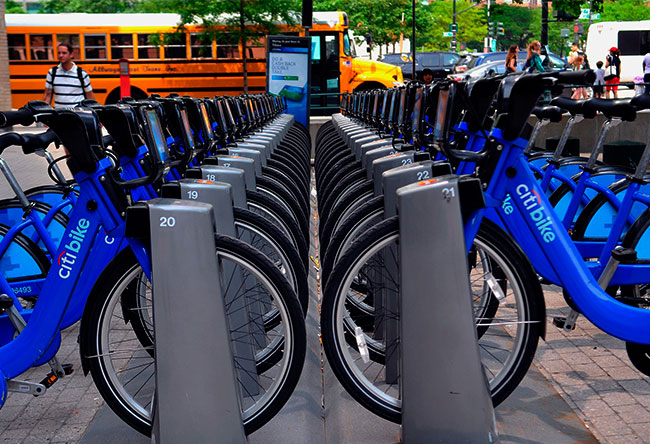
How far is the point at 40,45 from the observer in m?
28.0

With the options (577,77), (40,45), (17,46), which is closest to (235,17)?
(40,45)

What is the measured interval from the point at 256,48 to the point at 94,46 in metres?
4.99

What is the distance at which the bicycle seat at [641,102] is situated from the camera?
4164 millimetres

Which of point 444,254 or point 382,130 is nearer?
point 444,254

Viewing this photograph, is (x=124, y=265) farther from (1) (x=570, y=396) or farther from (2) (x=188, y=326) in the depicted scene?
(1) (x=570, y=396)

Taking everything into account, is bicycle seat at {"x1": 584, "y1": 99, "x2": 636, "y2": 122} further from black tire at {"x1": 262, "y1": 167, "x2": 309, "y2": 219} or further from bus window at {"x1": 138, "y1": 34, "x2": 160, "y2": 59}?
bus window at {"x1": 138, "y1": 34, "x2": 160, "y2": 59}

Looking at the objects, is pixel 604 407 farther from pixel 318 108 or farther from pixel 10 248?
pixel 318 108

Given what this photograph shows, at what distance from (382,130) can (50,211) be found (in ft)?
12.4

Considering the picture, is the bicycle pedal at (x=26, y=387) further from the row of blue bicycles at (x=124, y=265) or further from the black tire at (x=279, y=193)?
the black tire at (x=279, y=193)

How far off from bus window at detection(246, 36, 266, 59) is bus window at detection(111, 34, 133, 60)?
3674 millimetres

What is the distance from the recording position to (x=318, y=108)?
23.1 m

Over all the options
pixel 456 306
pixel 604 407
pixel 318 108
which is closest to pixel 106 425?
pixel 456 306

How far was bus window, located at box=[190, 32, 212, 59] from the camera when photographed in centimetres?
2805

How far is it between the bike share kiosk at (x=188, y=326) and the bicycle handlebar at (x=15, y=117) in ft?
2.18
